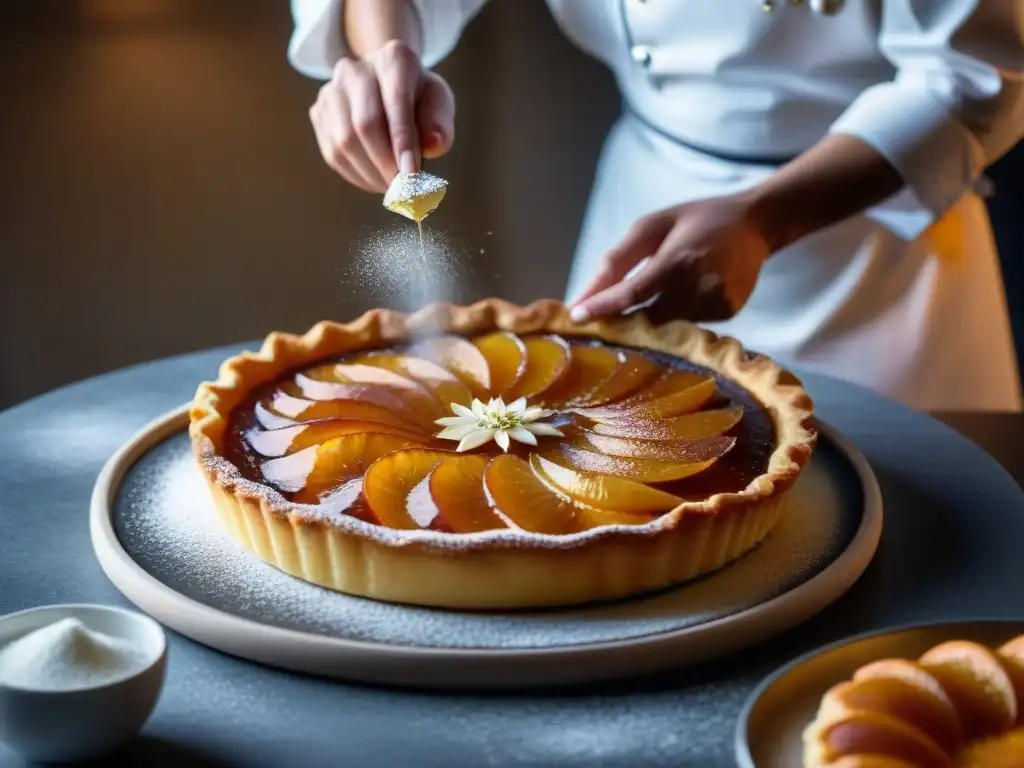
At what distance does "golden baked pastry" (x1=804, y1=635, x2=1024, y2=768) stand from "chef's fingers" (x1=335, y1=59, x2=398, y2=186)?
1.37 m

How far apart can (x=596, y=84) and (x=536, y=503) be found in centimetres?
301

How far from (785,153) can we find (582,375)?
0.99 m

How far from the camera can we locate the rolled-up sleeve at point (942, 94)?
2.56m

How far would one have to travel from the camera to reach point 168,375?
255cm

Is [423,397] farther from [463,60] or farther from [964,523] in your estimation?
[463,60]

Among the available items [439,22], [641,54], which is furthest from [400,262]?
[439,22]

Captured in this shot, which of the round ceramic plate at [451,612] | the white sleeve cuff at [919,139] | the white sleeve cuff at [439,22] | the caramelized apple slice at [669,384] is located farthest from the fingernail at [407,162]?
the white sleeve cuff at [919,139]

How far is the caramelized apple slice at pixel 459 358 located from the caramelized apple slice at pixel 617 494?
0.49 metres

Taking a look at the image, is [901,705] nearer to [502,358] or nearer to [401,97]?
[502,358]

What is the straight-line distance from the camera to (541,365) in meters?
2.29

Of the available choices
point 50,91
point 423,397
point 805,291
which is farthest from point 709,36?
point 50,91

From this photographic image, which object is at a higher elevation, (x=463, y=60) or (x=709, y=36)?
(x=709, y=36)

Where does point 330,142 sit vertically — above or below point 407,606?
above

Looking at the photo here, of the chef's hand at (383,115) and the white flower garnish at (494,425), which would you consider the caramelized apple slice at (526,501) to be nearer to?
the white flower garnish at (494,425)
